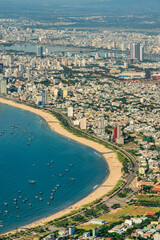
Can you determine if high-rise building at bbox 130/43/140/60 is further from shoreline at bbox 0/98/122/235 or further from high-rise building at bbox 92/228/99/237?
high-rise building at bbox 92/228/99/237

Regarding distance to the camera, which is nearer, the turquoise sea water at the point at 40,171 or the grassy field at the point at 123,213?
the grassy field at the point at 123,213

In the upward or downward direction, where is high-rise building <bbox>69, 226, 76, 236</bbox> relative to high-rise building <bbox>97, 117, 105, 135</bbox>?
downward

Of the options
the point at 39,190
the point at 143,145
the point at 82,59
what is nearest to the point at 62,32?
the point at 82,59

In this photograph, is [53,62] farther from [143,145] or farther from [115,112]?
[143,145]

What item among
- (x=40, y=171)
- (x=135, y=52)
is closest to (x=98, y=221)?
A: (x=40, y=171)

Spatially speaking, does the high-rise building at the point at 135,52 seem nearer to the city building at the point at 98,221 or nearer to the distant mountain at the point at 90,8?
the city building at the point at 98,221

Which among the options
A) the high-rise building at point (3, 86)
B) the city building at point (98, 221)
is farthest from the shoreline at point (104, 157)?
the high-rise building at point (3, 86)

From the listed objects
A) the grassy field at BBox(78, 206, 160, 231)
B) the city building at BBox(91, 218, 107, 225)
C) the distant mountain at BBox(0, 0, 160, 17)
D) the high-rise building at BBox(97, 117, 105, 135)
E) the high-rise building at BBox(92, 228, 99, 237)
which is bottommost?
the grassy field at BBox(78, 206, 160, 231)

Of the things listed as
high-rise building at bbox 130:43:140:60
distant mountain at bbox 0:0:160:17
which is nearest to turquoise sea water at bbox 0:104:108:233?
high-rise building at bbox 130:43:140:60

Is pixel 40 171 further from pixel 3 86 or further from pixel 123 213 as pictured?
pixel 3 86
